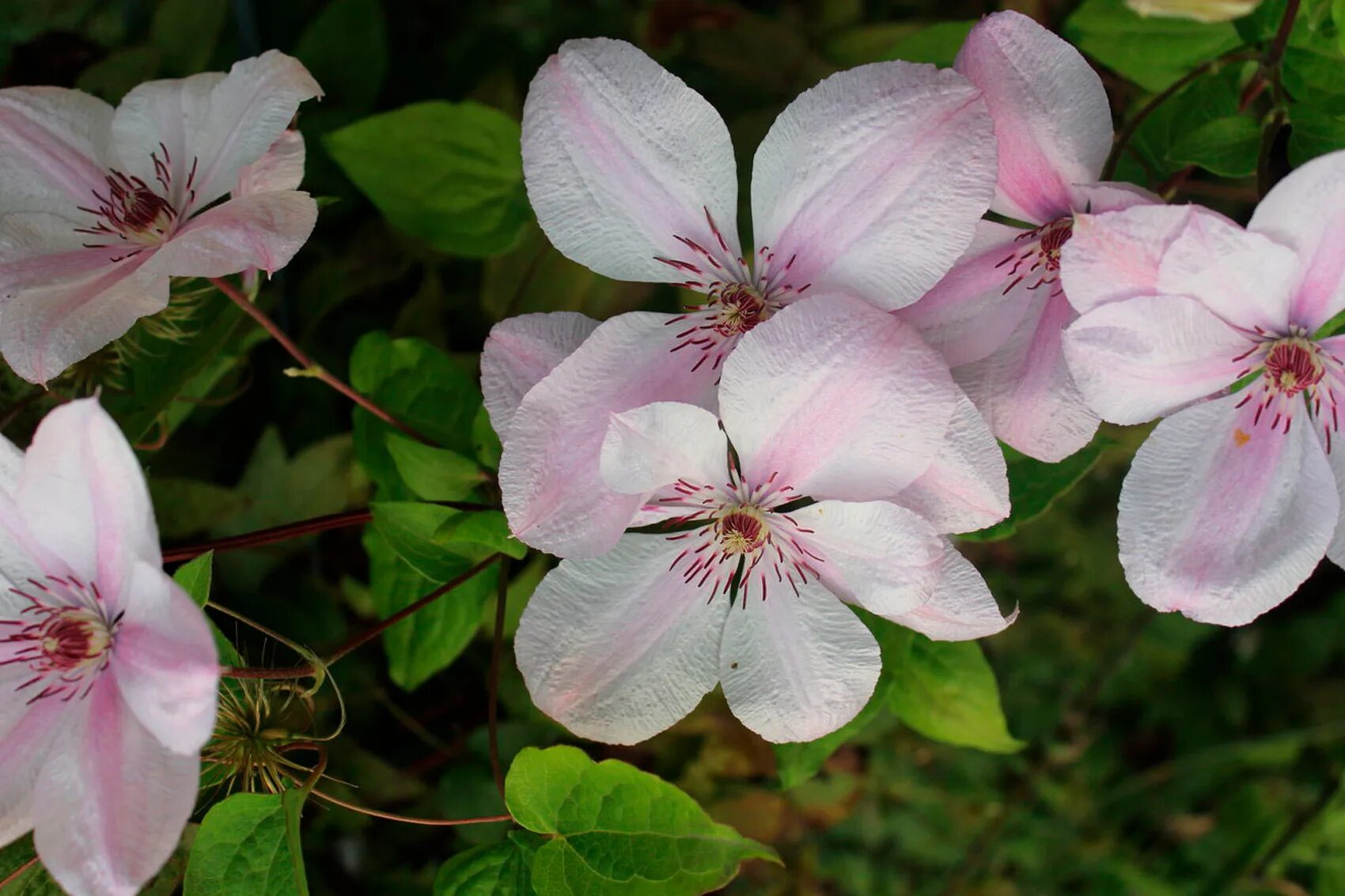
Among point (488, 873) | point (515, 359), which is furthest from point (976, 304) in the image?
point (488, 873)

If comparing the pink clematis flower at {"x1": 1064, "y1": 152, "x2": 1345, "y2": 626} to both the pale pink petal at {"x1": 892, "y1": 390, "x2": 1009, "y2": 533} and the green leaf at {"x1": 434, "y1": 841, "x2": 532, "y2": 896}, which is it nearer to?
the pale pink petal at {"x1": 892, "y1": 390, "x2": 1009, "y2": 533}

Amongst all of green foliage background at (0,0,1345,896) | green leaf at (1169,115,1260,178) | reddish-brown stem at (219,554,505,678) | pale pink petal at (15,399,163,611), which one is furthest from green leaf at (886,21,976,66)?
pale pink petal at (15,399,163,611)

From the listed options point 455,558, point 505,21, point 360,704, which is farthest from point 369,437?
point 505,21

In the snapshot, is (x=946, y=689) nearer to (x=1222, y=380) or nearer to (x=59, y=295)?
(x=1222, y=380)

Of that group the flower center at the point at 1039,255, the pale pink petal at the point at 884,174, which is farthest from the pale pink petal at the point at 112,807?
the flower center at the point at 1039,255

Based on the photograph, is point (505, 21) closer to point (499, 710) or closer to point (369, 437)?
point (369, 437)
